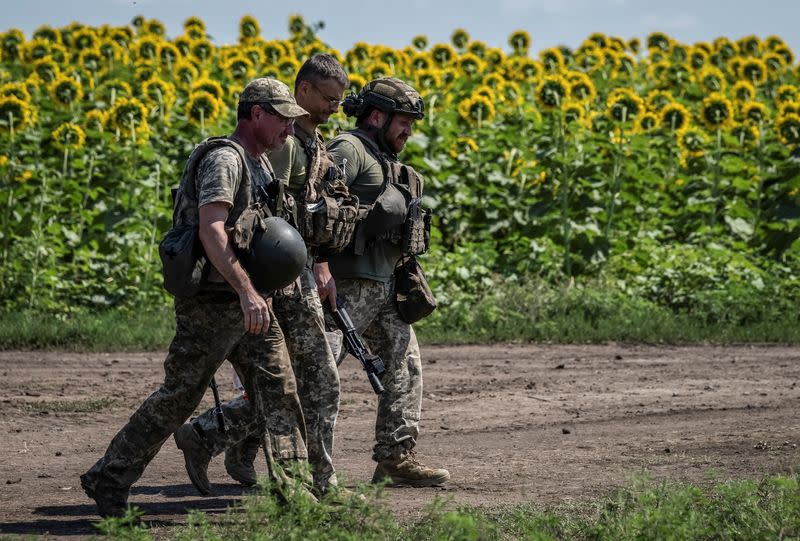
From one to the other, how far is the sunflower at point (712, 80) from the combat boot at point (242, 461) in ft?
44.7

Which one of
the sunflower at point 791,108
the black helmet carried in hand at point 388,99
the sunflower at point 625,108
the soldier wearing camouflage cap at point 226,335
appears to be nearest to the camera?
the soldier wearing camouflage cap at point 226,335

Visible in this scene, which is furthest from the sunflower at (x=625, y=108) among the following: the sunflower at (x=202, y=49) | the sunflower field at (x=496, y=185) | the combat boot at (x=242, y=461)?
the combat boot at (x=242, y=461)

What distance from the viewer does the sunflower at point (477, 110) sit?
16219 millimetres

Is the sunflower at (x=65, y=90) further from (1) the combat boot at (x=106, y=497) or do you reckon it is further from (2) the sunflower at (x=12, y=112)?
(1) the combat boot at (x=106, y=497)

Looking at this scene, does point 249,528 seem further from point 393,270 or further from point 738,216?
point 738,216

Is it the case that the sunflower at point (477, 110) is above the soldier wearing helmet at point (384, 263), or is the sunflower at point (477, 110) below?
above

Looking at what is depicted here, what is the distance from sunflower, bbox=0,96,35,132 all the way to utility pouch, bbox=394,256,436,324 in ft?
26.3

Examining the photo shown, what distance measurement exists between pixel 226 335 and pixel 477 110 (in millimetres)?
10638

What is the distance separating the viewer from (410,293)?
7.37m

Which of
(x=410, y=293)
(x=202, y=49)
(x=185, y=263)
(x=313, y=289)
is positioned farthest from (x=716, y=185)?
(x=185, y=263)

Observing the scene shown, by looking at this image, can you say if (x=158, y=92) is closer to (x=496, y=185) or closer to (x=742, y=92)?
(x=496, y=185)

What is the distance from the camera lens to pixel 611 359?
39.3ft

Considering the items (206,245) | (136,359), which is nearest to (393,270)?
(206,245)

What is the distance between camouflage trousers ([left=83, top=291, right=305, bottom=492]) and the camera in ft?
19.7
